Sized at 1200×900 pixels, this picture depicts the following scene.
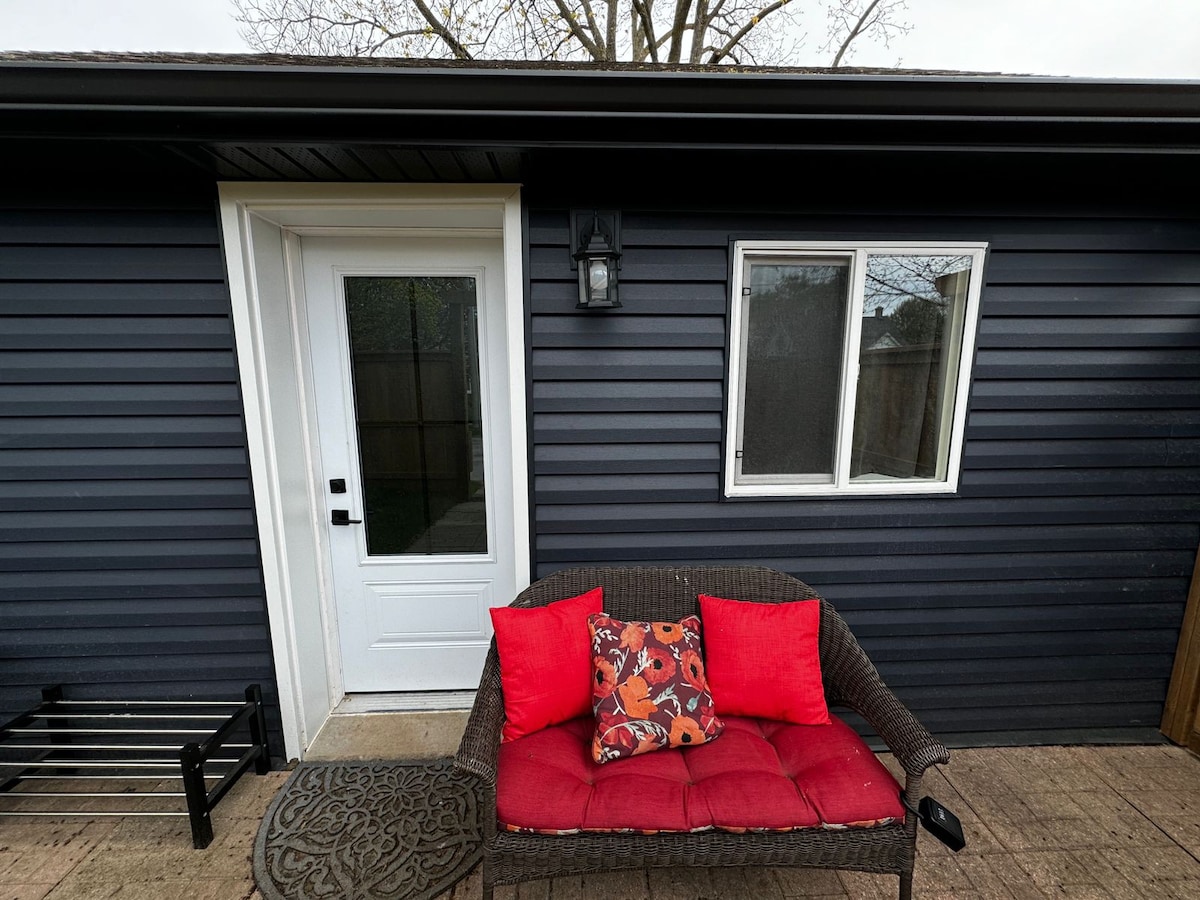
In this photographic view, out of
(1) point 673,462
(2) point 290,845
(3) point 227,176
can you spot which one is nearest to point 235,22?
(3) point 227,176

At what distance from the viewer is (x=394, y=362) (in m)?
2.21

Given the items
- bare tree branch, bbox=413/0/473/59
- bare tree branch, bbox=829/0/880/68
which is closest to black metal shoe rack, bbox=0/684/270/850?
bare tree branch, bbox=413/0/473/59

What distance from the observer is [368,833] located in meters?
1.75

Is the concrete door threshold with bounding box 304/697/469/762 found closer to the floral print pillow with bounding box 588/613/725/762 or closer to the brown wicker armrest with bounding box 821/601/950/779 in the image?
the floral print pillow with bounding box 588/613/725/762

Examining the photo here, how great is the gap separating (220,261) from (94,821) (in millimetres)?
2019

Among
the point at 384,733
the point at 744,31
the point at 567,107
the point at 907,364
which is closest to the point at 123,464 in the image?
the point at 384,733

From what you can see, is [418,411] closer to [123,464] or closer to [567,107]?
[123,464]

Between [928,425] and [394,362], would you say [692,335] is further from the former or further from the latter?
[394,362]

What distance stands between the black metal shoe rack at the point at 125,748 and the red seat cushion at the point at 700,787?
116cm

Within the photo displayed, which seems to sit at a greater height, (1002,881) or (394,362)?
(394,362)

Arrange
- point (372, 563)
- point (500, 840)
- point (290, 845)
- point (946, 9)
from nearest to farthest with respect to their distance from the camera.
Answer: point (500, 840) → point (290, 845) → point (372, 563) → point (946, 9)

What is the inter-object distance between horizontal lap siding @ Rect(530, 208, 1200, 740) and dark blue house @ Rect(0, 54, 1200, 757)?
0.01 m

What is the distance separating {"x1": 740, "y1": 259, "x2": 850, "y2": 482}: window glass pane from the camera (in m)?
1.96

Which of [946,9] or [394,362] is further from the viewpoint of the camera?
[946,9]
